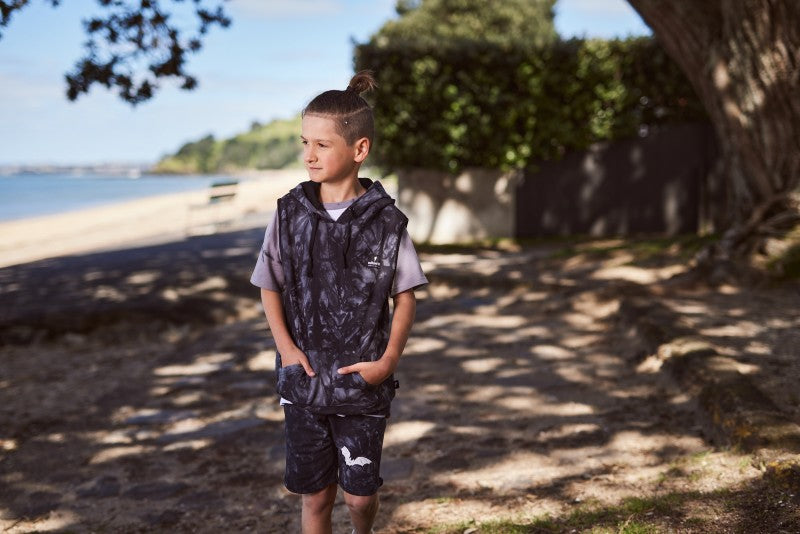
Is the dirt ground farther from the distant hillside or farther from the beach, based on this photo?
the distant hillside

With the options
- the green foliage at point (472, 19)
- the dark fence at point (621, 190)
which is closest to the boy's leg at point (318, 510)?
the dark fence at point (621, 190)

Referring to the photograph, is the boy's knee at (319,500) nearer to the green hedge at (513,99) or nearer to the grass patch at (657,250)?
the grass patch at (657,250)

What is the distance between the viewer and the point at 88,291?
373 inches

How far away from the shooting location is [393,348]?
8.75 feet

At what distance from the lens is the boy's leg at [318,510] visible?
288 centimetres

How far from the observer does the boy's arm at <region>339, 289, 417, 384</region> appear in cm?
264

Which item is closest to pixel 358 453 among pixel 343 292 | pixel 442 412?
pixel 343 292

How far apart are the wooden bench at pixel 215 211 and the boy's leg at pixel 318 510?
46.4 ft

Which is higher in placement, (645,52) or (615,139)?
(645,52)

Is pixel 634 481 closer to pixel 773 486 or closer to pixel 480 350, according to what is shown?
pixel 773 486

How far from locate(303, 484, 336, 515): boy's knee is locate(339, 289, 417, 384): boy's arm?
1.69 feet

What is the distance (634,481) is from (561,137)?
33.7 ft

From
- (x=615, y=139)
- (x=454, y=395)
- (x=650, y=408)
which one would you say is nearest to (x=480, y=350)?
(x=454, y=395)

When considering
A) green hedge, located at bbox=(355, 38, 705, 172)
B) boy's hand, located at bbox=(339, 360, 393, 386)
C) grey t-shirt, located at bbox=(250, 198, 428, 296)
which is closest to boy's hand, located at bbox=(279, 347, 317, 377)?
boy's hand, located at bbox=(339, 360, 393, 386)
